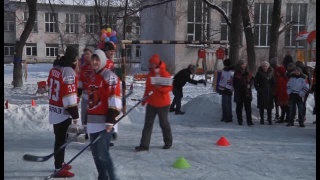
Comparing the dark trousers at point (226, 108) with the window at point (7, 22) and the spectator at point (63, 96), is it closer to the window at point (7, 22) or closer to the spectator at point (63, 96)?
the spectator at point (63, 96)

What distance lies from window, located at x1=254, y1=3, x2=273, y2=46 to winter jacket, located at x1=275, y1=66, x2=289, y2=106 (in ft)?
70.1

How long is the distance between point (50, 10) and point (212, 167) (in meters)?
12.4

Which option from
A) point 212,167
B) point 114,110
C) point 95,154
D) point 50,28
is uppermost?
point 50,28

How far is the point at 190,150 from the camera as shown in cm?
674

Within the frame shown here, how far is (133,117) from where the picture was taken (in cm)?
962

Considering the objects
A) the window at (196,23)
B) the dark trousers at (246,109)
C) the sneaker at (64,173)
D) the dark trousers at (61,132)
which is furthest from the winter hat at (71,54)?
the window at (196,23)

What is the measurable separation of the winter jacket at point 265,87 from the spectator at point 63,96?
17.1 ft

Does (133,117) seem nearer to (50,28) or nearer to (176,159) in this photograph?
(176,159)

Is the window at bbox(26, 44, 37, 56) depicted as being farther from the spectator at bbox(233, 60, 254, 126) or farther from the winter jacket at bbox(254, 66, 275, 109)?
the winter jacket at bbox(254, 66, 275, 109)

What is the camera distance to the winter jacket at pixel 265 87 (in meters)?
9.07

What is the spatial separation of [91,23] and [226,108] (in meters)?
16.4

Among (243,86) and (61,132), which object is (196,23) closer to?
(243,86)

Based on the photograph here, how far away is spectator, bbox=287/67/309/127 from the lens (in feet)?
28.6
